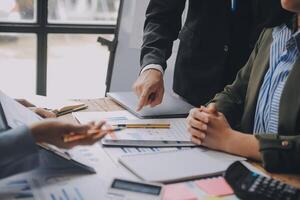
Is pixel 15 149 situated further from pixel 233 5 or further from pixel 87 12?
pixel 87 12

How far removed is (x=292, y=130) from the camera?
1248 millimetres

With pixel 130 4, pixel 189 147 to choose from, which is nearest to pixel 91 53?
pixel 130 4

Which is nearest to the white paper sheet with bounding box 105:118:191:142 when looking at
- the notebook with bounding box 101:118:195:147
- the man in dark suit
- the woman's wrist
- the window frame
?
the notebook with bounding box 101:118:195:147

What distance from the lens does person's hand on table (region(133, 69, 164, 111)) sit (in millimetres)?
1472

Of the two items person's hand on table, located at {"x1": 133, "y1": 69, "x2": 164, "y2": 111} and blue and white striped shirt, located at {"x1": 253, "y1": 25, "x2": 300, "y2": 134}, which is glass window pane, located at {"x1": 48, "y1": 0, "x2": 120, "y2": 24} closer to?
person's hand on table, located at {"x1": 133, "y1": 69, "x2": 164, "y2": 111}

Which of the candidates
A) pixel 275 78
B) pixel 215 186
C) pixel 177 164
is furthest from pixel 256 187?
pixel 275 78

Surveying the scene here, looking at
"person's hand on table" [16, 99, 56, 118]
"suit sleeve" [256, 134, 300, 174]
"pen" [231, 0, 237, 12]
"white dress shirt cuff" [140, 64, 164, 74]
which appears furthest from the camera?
"pen" [231, 0, 237, 12]

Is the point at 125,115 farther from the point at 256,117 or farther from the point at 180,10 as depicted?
the point at 180,10

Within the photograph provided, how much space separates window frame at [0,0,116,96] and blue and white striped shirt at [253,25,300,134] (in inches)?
70.9

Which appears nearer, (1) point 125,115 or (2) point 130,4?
(1) point 125,115

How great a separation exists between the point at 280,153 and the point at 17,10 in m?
2.17

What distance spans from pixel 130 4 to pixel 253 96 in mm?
1707

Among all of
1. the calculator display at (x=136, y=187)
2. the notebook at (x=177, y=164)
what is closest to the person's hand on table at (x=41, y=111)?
the notebook at (x=177, y=164)

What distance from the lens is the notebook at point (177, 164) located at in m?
1.03
